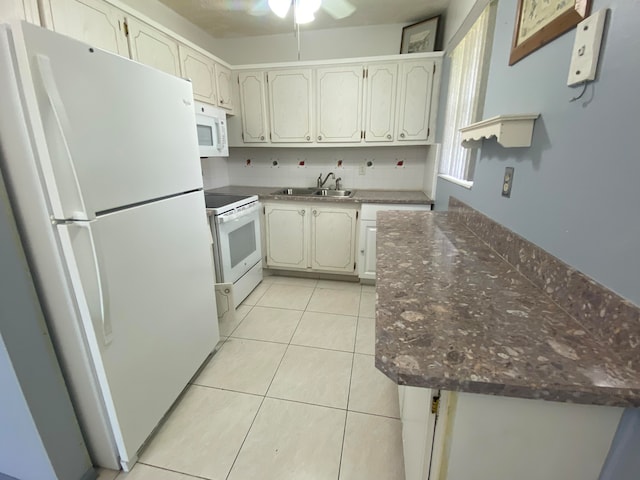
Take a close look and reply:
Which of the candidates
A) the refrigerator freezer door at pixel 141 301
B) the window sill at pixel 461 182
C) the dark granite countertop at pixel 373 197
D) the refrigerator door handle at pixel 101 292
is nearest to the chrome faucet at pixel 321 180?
the dark granite countertop at pixel 373 197

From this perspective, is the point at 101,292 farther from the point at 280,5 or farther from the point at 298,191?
the point at 298,191

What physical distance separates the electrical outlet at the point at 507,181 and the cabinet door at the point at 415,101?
1.68 meters

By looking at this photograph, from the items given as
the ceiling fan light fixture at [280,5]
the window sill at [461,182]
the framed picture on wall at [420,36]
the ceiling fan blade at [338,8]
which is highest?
the ceiling fan blade at [338,8]

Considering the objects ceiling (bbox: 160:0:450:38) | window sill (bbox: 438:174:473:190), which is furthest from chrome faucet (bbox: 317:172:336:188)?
ceiling (bbox: 160:0:450:38)

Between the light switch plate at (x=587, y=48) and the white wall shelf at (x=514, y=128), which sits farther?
the white wall shelf at (x=514, y=128)

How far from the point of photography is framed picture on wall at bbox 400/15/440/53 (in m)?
2.62

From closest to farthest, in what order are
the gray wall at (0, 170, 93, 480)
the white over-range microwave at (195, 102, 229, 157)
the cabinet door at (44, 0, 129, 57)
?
the gray wall at (0, 170, 93, 480) → the cabinet door at (44, 0, 129, 57) → the white over-range microwave at (195, 102, 229, 157)

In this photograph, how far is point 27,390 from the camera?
1.00 metres

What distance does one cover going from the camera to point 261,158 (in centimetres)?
347

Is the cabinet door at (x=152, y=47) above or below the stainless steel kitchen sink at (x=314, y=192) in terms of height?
above

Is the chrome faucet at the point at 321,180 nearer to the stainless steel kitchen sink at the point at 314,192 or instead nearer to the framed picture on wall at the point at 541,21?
the stainless steel kitchen sink at the point at 314,192

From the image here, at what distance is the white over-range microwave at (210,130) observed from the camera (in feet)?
7.82

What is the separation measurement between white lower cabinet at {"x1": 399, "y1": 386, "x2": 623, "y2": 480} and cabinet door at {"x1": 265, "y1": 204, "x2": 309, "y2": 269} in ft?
7.70

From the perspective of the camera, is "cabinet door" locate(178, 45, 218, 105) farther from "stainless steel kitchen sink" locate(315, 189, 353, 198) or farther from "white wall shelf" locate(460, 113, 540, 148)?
"white wall shelf" locate(460, 113, 540, 148)
